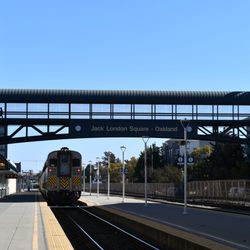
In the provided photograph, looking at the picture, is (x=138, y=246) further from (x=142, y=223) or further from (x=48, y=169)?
(x=48, y=169)

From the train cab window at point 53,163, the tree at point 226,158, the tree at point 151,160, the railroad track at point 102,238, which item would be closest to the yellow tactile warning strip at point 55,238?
the railroad track at point 102,238

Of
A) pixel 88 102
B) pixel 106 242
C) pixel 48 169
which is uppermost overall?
pixel 88 102

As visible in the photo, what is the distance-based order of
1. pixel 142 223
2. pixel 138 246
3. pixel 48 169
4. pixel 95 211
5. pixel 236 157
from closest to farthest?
pixel 138 246 → pixel 142 223 → pixel 95 211 → pixel 48 169 → pixel 236 157

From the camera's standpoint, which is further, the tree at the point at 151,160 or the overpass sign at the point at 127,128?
the tree at the point at 151,160

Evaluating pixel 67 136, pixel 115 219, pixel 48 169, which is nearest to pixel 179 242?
pixel 115 219

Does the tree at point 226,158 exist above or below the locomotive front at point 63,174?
above

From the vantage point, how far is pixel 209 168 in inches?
3757

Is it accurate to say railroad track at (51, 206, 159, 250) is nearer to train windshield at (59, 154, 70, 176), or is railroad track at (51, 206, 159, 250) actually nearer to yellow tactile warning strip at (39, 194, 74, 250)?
yellow tactile warning strip at (39, 194, 74, 250)

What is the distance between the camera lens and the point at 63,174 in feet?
141

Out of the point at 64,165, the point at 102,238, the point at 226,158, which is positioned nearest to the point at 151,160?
the point at 226,158

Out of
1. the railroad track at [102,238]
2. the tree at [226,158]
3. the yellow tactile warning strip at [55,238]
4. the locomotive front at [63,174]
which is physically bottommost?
the railroad track at [102,238]

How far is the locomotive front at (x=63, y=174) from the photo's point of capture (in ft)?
140

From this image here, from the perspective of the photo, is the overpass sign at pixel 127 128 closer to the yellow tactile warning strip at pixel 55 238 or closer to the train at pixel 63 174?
the train at pixel 63 174

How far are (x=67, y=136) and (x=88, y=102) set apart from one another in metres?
3.82
